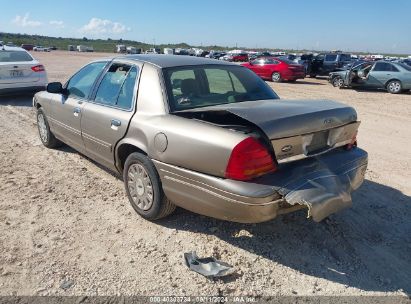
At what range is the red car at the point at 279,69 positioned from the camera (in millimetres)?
20094

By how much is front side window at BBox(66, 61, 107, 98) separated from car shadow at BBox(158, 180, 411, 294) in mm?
2014

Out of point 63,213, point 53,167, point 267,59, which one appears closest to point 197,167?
point 63,213

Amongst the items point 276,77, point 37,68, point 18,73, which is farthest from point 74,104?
point 276,77

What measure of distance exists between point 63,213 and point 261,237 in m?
2.12

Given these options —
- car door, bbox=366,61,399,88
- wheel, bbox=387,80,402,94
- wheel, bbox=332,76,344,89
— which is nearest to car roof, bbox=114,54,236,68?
wheel, bbox=387,80,402,94

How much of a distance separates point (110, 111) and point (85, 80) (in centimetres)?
106

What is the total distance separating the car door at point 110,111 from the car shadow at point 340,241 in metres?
1.08

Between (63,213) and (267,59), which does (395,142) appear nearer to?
(63,213)

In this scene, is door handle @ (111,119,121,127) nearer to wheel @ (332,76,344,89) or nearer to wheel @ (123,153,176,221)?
wheel @ (123,153,176,221)

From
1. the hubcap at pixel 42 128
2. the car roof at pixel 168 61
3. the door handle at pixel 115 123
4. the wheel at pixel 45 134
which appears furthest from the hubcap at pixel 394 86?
the door handle at pixel 115 123

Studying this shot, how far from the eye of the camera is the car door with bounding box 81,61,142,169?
3.95 meters

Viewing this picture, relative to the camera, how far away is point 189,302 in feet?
9.02

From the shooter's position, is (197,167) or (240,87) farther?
(240,87)

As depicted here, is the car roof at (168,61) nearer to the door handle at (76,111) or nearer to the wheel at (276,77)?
the door handle at (76,111)
